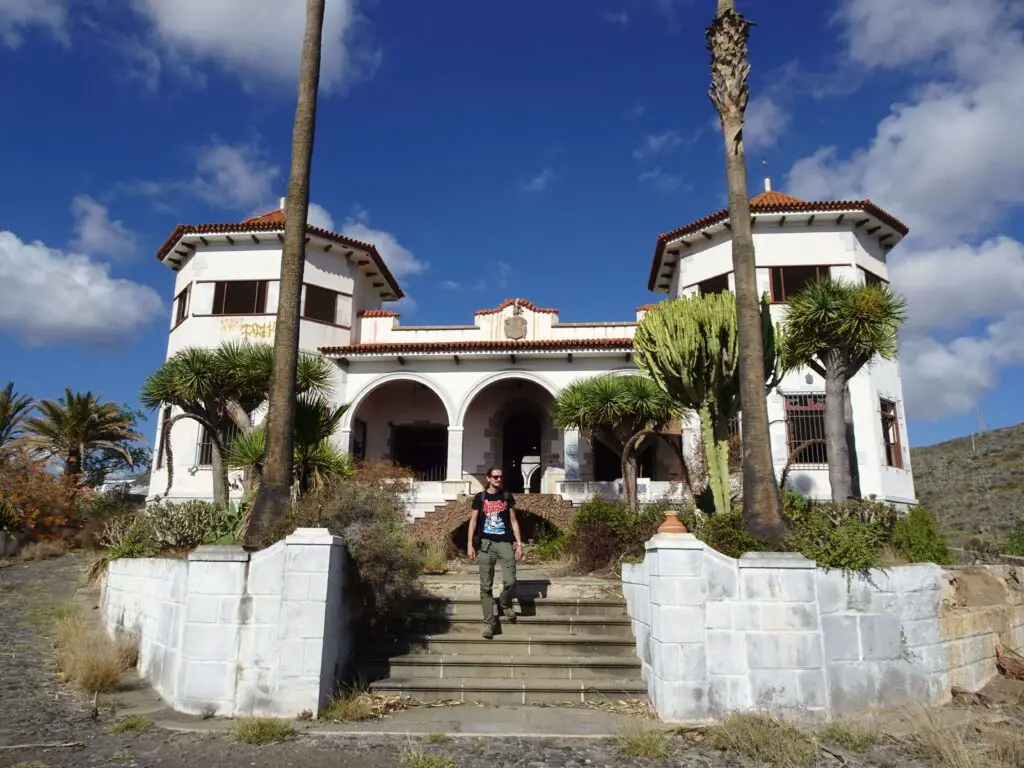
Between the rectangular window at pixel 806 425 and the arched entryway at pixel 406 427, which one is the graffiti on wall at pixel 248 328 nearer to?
the arched entryway at pixel 406 427

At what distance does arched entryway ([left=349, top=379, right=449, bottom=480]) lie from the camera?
852 inches

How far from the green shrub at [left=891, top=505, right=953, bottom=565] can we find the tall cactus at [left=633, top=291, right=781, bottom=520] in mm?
2184

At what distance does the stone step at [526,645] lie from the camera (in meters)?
8.10

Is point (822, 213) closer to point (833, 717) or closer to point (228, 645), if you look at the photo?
point (833, 717)

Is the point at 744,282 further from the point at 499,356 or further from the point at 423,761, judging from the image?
the point at 499,356

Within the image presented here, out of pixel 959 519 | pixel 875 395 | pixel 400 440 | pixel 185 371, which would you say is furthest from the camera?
pixel 959 519

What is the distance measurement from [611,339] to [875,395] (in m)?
6.82

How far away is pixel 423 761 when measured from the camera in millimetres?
5418

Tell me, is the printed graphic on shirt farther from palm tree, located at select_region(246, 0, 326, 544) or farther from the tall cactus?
the tall cactus

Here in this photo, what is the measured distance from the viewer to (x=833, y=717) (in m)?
6.79

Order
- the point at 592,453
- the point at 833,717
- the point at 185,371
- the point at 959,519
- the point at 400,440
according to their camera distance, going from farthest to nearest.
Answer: the point at 959,519 → the point at 400,440 → the point at 592,453 → the point at 185,371 → the point at 833,717

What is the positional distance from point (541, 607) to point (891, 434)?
1320 centimetres

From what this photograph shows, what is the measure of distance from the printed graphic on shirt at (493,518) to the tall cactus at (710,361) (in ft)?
11.0

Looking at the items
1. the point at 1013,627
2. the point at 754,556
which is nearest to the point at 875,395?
the point at 1013,627
